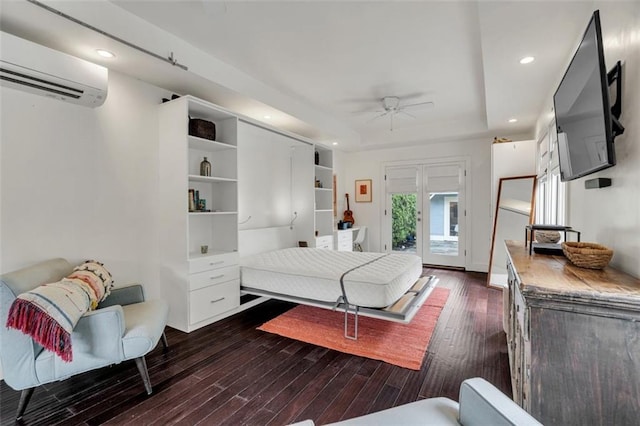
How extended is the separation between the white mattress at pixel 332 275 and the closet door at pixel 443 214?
8.97 ft

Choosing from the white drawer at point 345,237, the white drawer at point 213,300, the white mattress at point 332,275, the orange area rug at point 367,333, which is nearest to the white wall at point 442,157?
the white drawer at point 345,237

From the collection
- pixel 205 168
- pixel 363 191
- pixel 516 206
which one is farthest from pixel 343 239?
pixel 205 168

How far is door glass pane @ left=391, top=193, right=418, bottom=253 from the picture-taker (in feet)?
20.1

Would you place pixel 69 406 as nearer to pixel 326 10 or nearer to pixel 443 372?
pixel 443 372

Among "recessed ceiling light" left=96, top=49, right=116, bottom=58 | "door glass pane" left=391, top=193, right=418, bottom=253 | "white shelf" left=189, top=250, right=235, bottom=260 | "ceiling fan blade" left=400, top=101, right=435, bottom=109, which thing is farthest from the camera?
"door glass pane" left=391, top=193, right=418, bottom=253

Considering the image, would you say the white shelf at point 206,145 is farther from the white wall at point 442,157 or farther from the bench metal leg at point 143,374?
the white wall at point 442,157

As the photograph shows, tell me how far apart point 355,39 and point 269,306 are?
10.1ft

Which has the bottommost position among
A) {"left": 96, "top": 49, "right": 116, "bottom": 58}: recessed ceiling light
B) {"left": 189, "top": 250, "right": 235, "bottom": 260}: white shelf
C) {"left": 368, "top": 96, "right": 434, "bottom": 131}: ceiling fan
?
{"left": 189, "top": 250, "right": 235, "bottom": 260}: white shelf

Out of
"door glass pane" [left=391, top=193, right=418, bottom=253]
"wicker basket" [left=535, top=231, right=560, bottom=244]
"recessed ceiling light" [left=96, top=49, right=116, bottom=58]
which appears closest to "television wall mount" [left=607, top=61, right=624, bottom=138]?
"wicker basket" [left=535, top=231, right=560, bottom=244]

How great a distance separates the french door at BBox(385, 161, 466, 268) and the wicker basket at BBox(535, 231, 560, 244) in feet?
11.9

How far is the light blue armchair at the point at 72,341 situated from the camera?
1649 mm

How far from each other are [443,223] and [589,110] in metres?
4.50

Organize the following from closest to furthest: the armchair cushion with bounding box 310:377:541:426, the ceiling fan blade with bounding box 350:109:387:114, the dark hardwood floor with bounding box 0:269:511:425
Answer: the armchair cushion with bounding box 310:377:541:426
the dark hardwood floor with bounding box 0:269:511:425
the ceiling fan blade with bounding box 350:109:387:114

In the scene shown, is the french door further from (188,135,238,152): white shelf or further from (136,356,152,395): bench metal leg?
(136,356,152,395): bench metal leg
